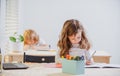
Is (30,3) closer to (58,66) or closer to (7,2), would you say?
(7,2)

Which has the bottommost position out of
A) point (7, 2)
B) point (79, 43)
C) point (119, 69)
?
point (119, 69)

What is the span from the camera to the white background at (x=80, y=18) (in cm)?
533

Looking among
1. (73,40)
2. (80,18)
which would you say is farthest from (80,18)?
(73,40)

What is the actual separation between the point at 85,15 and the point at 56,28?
68 cm

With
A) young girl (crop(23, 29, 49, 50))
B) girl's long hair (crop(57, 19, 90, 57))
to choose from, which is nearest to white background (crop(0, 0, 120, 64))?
young girl (crop(23, 29, 49, 50))

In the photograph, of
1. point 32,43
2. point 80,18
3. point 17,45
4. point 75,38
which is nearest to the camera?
point 75,38

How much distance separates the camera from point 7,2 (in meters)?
4.53

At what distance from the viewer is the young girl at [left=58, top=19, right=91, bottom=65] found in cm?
250

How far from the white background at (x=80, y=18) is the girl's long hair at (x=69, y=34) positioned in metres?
2.68

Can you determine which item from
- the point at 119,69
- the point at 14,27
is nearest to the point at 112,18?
the point at 14,27

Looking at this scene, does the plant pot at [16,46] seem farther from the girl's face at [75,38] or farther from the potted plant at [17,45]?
the girl's face at [75,38]

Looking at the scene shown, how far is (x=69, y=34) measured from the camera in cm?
252

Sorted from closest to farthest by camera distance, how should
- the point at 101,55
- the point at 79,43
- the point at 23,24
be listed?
the point at 79,43
the point at 101,55
the point at 23,24

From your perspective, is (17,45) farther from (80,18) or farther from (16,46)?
(80,18)
